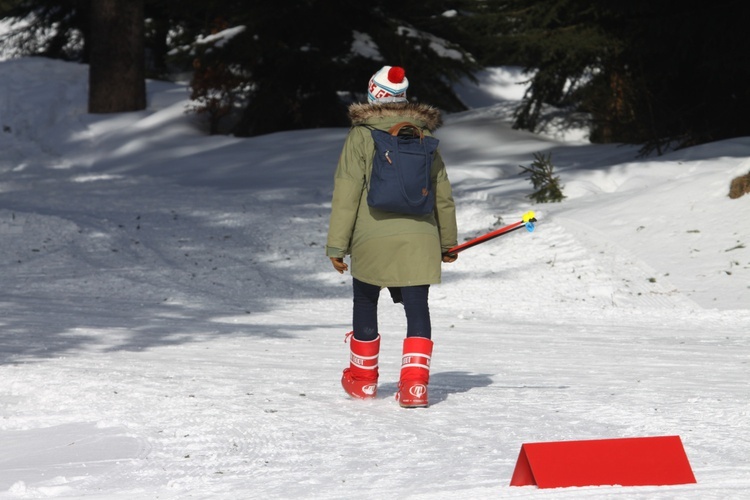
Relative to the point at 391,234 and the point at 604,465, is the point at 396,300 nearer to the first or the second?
the point at 391,234

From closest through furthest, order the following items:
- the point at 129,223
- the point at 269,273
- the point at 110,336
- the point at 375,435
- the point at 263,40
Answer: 1. the point at 375,435
2. the point at 110,336
3. the point at 269,273
4. the point at 129,223
5. the point at 263,40

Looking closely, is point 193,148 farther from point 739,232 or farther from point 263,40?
point 739,232

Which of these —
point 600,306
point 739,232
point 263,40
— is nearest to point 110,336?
point 600,306

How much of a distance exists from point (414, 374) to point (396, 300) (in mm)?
394

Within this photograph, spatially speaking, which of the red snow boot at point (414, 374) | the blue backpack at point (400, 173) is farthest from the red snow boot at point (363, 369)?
the blue backpack at point (400, 173)

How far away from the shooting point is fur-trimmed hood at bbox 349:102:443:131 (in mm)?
5715

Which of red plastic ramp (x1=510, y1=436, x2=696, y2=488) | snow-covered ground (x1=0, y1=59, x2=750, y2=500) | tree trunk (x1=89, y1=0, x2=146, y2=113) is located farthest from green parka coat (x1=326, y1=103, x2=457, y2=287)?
tree trunk (x1=89, y1=0, x2=146, y2=113)

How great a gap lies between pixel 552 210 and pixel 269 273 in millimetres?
3425

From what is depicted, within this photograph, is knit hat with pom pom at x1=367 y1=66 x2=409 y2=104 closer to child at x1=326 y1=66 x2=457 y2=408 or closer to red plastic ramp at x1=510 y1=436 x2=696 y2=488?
child at x1=326 y1=66 x2=457 y2=408

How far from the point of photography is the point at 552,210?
13.5 meters

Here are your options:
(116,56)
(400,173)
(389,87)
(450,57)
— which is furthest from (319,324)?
(116,56)

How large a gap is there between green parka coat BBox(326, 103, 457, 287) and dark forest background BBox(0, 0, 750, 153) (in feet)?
34.8

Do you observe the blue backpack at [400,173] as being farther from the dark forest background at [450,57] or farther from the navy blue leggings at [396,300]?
the dark forest background at [450,57]

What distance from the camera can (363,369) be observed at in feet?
19.5
